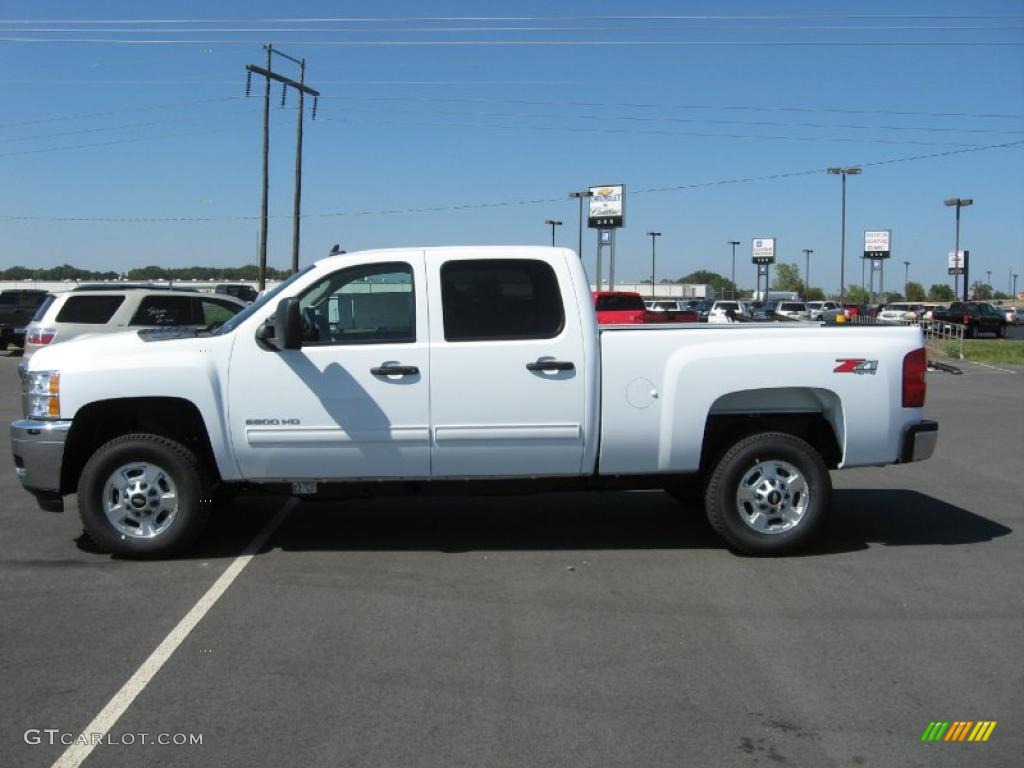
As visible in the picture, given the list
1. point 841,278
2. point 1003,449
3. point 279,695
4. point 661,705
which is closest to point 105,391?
point 279,695

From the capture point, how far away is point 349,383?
251 inches

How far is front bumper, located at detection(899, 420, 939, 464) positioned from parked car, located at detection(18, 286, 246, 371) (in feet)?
38.9

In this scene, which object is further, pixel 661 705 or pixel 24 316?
pixel 24 316

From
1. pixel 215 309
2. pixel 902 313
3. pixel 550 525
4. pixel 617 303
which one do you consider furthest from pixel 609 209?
pixel 550 525

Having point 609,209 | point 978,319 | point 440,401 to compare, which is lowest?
point 440,401

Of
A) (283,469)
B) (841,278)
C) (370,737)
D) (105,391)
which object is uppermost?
(841,278)

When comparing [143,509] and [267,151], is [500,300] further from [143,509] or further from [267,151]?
[267,151]

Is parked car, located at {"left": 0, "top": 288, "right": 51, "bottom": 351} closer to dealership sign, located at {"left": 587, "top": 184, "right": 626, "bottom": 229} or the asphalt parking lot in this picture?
the asphalt parking lot

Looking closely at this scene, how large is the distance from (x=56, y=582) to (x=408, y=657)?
8.66 feet

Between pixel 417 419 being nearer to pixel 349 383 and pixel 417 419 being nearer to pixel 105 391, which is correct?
pixel 349 383

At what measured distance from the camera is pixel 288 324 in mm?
6199

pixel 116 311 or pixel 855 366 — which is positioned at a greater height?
pixel 116 311

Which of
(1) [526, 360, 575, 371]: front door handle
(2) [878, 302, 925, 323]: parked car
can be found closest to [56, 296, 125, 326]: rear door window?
(1) [526, 360, 575, 371]: front door handle

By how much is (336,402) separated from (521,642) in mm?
2086
